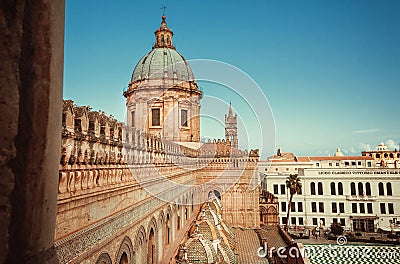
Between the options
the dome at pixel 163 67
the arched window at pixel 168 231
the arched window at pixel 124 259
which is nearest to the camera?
the arched window at pixel 124 259

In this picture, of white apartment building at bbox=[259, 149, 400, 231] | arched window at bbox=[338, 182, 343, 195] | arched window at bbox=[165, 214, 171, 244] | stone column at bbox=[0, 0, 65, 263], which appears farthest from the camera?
arched window at bbox=[338, 182, 343, 195]

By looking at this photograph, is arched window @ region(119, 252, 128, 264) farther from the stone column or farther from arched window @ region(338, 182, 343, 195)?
arched window @ region(338, 182, 343, 195)

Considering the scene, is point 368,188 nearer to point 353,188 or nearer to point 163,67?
point 353,188

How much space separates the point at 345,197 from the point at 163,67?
938 inches

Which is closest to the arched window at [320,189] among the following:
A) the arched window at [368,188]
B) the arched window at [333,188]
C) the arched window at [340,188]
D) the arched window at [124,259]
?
the arched window at [333,188]

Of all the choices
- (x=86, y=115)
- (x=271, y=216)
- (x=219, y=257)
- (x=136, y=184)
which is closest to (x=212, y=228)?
(x=219, y=257)

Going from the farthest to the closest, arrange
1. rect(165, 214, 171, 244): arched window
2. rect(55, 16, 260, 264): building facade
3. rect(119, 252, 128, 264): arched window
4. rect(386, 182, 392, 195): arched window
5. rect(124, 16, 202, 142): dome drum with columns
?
rect(386, 182, 392, 195): arched window, rect(124, 16, 202, 142): dome drum with columns, rect(165, 214, 171, 244): arched window, rect(119, 252, 128, 264): arched window, rect(55, 16, 260, 264): building facade

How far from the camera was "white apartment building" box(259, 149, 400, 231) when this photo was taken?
3120 cm

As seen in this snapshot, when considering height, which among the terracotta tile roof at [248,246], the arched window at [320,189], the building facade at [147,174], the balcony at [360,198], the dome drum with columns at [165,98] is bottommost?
the terracotta tile roof at [248,246]

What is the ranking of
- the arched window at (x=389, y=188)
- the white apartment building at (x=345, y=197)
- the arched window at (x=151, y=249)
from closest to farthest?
the arched window at (x=151, y=249), the white apartment building at (x=345, y=197), the arched window at (x=389, y=188)

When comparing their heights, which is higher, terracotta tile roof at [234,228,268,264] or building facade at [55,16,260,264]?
building facade at [55,16,260,264]

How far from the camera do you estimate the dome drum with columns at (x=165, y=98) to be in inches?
944

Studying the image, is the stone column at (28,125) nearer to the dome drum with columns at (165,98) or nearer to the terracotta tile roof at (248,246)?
the terracotta tile roof at (248,246)

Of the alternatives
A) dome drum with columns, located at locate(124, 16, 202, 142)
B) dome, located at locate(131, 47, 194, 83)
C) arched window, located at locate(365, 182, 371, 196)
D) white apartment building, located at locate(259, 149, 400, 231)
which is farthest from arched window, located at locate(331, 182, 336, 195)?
dome, located at locate(131, 47, 194, 83)
